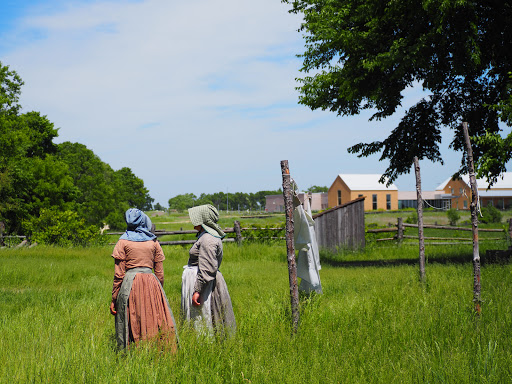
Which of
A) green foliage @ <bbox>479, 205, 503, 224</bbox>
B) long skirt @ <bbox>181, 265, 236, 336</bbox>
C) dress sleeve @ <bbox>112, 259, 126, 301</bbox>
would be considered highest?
A: dress sleeve @ <bbox>112, 259, 126, 301</bbox>

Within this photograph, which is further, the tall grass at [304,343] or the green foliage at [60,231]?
the green foliage at [60,231]

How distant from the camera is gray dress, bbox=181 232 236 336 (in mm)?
4973

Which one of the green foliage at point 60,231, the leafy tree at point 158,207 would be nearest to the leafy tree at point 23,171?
the green foliage at point 60,231

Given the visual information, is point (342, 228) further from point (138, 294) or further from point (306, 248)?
point (138, 294)

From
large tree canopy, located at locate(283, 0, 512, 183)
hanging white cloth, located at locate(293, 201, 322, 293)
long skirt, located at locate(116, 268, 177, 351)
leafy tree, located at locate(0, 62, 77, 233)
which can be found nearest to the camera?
long skirt, located at locate(116, 268, 177, 351)

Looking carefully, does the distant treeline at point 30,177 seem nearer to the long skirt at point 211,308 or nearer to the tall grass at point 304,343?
the tall grass at point 304,343

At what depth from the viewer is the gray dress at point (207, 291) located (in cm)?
497

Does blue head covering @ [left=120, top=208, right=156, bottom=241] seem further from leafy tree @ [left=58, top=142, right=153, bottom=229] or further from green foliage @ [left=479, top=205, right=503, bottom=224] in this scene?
green foliage @ [left=479, top=205, right=503, bottom=224]

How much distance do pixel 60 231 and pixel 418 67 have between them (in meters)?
17.0

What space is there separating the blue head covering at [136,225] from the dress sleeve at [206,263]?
58 cm

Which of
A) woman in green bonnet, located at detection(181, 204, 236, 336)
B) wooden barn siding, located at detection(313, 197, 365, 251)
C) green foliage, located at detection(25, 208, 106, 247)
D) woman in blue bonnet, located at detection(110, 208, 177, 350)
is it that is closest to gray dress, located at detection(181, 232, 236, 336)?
woman in green bonnet, located at detection(181, 204, 236, 336)

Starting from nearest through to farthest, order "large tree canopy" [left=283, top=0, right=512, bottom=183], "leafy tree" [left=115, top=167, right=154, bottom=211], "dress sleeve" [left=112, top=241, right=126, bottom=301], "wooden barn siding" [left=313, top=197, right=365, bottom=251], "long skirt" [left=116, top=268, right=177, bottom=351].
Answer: "long skirt" [left=116, top=268, right=177, bottom=351] < "dress sleeve" [left=112, top=241, right=126, bottom=301] < "large tree canopy" [left=283, top=0, right=512, bottom=183] < "wooden barn siding" [left=313, top=197, right=365, bottom=251] < "leafy tree" [left=115, top=167, right=154, bottom=211]

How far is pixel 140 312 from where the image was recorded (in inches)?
189

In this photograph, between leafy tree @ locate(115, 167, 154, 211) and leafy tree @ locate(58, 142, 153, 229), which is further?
leafy tree @ locate(115, 167, 154, 211)
